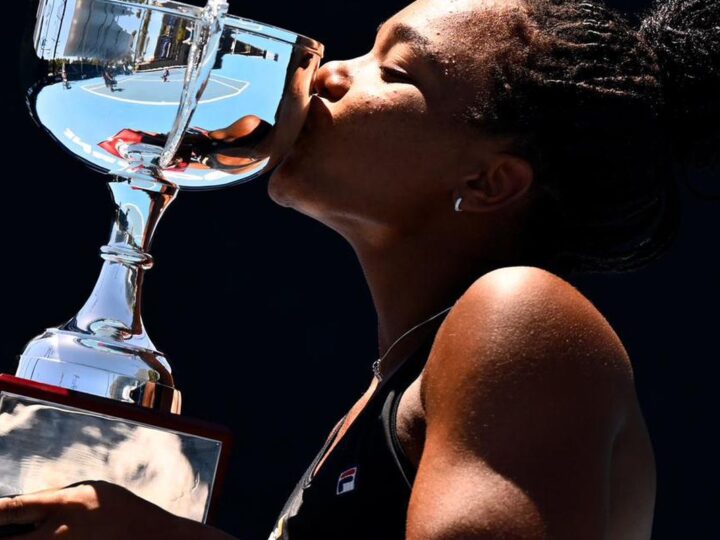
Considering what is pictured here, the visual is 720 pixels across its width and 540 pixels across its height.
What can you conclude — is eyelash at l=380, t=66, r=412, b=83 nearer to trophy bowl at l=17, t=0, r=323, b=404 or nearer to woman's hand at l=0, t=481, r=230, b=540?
trophy bowl at l=17, t=0, r=323, b=404

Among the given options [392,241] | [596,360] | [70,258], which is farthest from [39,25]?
[70,258]

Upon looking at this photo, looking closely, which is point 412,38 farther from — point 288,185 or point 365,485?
point 365,485

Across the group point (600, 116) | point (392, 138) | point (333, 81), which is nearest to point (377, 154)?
point (392, 138)

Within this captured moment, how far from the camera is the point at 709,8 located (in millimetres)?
1758

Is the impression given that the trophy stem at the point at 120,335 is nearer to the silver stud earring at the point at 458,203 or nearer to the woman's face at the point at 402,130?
the woman's face at the point at 402,130

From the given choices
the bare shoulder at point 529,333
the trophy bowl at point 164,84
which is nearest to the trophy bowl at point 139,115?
the trophy bowl at point 164,84

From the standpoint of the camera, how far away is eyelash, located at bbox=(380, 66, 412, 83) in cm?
168

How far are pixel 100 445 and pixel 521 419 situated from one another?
1.56 ft

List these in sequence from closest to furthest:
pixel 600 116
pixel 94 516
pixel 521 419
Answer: pixel 521 419 < pixel 94 516 < pixel 600 116

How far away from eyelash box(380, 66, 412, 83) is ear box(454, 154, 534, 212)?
138 mm

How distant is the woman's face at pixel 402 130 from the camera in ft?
5.41

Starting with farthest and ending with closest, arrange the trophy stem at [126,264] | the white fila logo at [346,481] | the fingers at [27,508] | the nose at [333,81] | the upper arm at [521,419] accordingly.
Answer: the nose at [333,81] < the trophy stem at [126,264] < the white fila logo at [346,481] < the fingers at [27,508] < the upper arm at [521,419]

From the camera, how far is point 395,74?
169cm

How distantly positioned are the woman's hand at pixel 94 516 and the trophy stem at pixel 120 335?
0.53ft
